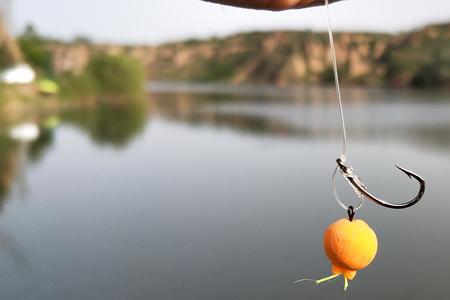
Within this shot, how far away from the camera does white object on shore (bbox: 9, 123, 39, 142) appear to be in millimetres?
10003

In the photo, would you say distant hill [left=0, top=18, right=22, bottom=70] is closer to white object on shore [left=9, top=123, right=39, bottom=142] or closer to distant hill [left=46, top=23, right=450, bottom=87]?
white object on shore [left=9, top=123, right=39, bottom=142]

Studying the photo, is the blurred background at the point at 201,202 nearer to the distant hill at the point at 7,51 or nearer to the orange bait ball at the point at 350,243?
the distant hill at the point at 7,51

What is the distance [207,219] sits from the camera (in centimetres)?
453

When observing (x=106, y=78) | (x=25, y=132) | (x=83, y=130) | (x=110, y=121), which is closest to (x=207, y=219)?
(x=25, y=132)

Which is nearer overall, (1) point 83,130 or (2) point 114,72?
(1) point 83,130

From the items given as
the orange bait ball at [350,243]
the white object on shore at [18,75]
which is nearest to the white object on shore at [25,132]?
the white object on shore at [18,75]

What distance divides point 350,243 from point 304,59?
47863mm

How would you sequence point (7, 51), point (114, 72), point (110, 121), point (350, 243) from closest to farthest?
point (350, 243) < point (110, 121) < point (7, 51) < point (114, 72)

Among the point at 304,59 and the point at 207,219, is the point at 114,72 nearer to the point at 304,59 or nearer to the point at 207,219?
the point at 207,219

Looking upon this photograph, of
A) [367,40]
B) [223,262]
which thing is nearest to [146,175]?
[223,262]

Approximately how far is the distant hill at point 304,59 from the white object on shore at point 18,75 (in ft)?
48.6

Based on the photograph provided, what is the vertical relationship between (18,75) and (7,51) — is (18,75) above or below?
below

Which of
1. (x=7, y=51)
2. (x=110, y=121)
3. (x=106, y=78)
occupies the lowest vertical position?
(x=110, y=121)

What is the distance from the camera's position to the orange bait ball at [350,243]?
2.65ft
